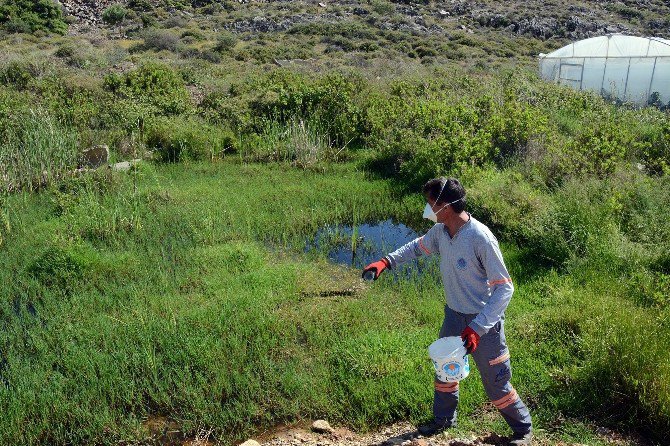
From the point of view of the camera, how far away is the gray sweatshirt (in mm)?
3367

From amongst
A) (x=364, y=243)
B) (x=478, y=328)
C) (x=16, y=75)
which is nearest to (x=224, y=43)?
(x=16, y=75)

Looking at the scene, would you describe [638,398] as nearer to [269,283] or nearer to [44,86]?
[269,283]

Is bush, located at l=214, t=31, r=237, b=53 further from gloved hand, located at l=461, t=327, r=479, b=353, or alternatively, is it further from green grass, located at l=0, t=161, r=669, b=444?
gloved hand, located at l=461, t=327, r=479, b=353

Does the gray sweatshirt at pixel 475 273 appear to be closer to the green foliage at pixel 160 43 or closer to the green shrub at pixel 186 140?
the green shrub at pixel 186 140

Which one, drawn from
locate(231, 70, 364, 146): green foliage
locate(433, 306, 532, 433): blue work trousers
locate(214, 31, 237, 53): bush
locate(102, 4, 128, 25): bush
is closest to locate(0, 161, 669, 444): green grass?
locate(433, 306, 532, 433): blue work trousers

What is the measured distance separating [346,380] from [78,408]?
2.17m

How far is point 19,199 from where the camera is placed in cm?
916

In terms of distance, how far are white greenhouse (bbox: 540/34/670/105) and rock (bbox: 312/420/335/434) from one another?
14257 millimetres

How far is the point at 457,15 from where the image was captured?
4388cm

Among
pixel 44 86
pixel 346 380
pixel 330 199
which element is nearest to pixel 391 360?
pixel 346 380

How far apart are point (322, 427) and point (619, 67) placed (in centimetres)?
1589

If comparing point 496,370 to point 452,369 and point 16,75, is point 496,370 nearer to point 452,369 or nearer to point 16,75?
point 452,369

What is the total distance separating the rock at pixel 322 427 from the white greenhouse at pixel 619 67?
46.8 feet

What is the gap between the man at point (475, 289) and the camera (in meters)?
3.38
